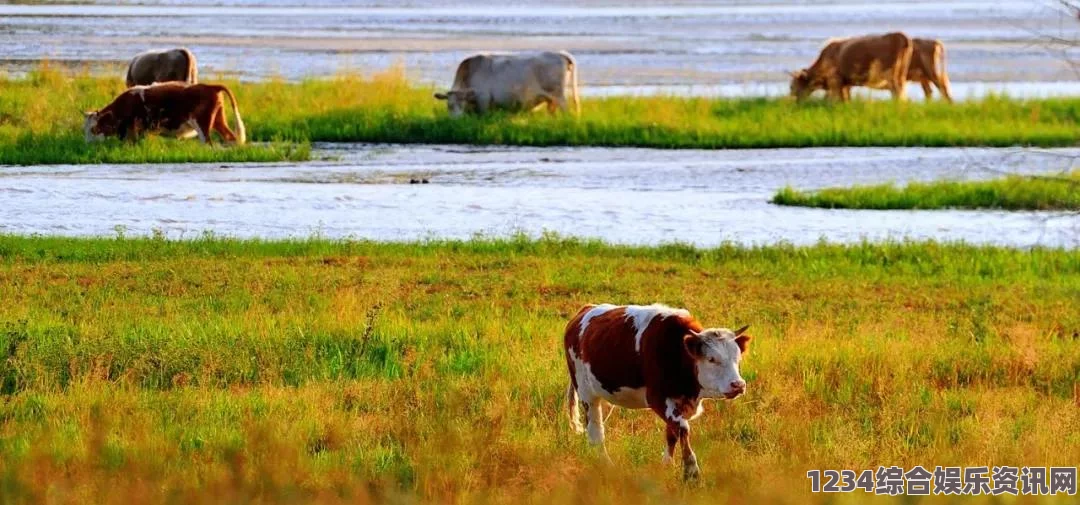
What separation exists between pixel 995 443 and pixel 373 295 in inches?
238

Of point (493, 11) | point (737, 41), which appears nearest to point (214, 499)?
point (737, 41)

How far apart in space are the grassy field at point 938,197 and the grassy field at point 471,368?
12.9ft

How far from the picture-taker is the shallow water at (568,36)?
127 feet

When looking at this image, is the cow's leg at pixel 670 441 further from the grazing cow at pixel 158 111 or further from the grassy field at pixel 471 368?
the grazing cow at pixel 158 111

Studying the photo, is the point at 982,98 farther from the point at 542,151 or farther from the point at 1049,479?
the point at 1049,479

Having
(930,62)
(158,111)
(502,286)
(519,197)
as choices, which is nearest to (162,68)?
(158,111)

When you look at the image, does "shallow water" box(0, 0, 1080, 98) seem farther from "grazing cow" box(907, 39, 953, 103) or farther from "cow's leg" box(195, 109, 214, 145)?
"cow's leg" box(195, 109, 214, 145)

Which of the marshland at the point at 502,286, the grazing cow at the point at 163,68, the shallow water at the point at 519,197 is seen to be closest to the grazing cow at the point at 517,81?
the marshland at the point at 502,286

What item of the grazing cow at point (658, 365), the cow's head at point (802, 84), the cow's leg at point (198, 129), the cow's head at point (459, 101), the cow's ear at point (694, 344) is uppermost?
the cow's ear at point (694, 344)

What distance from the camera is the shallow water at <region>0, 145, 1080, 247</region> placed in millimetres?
17844

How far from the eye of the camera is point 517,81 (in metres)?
28.4

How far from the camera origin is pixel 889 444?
824cm

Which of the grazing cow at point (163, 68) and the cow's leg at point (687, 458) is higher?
the cow's leg at point (687, 458)

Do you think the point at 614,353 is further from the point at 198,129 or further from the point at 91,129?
the point at 91,129
